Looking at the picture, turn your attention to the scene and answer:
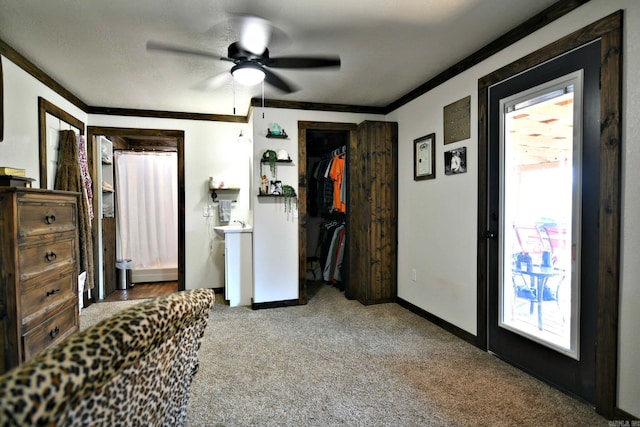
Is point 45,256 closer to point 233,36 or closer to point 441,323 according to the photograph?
point 233,36

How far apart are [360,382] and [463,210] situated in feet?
5.31

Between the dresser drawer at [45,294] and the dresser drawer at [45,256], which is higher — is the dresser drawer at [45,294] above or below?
below

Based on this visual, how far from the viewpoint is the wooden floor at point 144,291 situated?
431cm

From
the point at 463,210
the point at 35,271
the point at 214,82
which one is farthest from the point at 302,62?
the point at 35,271

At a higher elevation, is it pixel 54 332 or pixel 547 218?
pixel 547 218

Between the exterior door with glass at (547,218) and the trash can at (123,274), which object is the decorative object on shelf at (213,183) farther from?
the exterior door with glass at (547,218)

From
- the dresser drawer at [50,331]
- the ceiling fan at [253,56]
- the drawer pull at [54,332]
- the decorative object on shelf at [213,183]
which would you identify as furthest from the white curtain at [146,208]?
the ceiling fan at [253,56]

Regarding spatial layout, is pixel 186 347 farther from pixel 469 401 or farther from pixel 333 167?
pixel 333 167

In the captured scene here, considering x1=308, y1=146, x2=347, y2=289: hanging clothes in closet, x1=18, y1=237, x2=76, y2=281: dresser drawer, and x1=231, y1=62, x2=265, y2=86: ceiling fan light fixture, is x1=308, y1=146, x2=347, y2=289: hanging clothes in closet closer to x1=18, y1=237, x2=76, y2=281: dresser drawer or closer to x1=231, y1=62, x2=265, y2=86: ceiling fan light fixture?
x1=231, y1=62, x2=265, y2=86: ceiling fan light fixture

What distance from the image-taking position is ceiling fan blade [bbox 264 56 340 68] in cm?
238

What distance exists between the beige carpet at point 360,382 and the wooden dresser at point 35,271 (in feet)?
3.28

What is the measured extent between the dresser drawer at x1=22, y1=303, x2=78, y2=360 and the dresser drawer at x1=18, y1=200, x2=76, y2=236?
0.59 metres

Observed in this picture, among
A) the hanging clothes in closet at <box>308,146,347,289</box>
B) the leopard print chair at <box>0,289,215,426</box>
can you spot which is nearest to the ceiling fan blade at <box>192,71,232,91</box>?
the hanging clothes in closet at <box>308,146,347,289</box>

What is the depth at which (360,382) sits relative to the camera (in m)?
2.15
